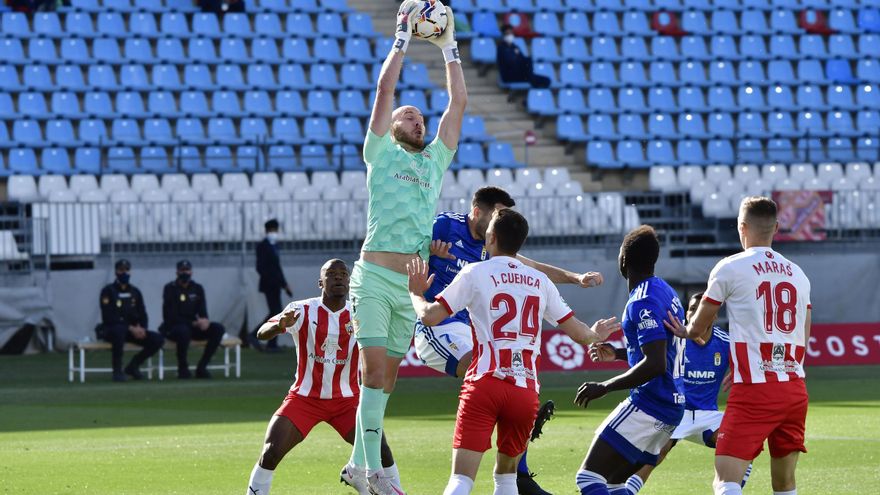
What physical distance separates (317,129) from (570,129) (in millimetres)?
4933

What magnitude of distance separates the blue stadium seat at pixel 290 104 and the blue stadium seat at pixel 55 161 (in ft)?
13.5

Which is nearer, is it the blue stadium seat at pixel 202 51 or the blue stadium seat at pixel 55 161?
the blue stadium seat at pixel 55 161

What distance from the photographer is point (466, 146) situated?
27172mm

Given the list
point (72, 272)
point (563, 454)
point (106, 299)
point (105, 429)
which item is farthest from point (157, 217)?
point (563, 454)

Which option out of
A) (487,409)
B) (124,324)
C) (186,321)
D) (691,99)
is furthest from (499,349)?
(691,99)

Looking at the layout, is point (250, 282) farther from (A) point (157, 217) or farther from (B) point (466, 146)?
(B) point (466, 146)

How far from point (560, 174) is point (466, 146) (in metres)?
1.87

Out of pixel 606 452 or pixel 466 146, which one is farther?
pixel 466 146

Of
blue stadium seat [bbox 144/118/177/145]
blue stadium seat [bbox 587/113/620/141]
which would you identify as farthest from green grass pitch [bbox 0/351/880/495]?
blue stadium seat [bbox 587/113/620/141]

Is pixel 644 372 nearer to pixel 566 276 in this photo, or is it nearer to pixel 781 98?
pixel 566 276

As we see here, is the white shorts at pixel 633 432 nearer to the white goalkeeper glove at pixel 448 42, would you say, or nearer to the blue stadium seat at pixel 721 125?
the white goalkeeper glove at pixel 448 42

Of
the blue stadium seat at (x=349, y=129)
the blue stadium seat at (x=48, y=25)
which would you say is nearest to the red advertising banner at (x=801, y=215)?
the blue stadium seat at (x=349, y=129)

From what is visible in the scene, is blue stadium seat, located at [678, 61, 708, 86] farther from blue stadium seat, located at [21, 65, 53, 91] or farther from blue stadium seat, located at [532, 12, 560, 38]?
blue stadium seat, located at [21, 65, 53, 91]

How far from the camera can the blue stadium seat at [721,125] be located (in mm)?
28886
